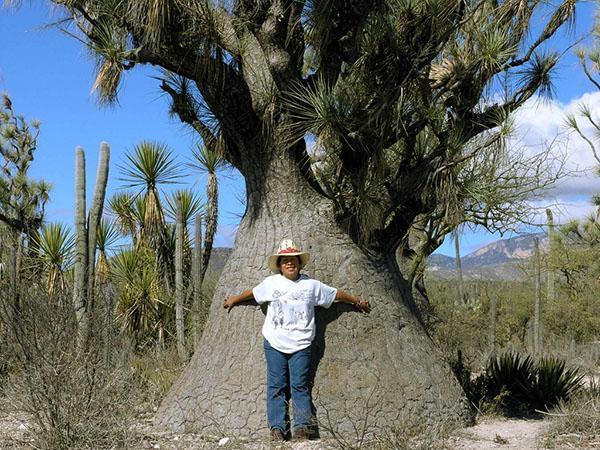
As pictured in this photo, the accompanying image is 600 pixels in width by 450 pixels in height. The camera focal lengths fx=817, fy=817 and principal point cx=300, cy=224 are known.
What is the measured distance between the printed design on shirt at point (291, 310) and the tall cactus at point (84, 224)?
9.73 ft

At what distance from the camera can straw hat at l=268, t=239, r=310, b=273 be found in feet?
25.3

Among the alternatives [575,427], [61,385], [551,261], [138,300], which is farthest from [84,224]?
[551,261]

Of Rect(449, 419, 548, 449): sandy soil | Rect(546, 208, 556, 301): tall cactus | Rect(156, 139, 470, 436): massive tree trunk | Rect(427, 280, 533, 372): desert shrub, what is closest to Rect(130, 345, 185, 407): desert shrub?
Rect(156, 139, 470, 436): massive tree trunk

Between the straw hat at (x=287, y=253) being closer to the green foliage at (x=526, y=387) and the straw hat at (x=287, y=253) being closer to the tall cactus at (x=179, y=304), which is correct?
the green foliage at (x=526, y=387)

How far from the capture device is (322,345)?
25.3 ft

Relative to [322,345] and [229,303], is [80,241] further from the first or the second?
[322,345]

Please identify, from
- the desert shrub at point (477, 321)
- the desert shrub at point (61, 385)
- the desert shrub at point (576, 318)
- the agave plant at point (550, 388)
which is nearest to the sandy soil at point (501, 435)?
the agave plant at point (550, 388)

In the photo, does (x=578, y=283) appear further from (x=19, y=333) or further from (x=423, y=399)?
(x=19, y=333)

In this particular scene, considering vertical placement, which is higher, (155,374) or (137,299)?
(137,299)

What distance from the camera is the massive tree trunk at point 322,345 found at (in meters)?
7.54

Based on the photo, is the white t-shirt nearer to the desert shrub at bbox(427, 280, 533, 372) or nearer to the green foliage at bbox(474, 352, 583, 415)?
the green foliage at bbox(474, 352, 583, 415)

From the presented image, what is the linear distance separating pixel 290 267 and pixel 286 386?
1099 mm

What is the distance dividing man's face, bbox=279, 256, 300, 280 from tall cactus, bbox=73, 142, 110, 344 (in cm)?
288

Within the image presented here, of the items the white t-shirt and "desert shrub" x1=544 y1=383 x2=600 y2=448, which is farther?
the white t-shirt
